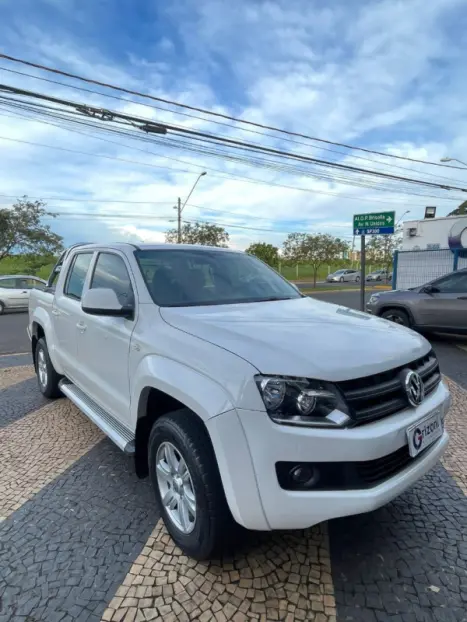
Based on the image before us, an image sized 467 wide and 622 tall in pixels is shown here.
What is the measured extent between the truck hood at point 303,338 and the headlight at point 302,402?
4 centimetres

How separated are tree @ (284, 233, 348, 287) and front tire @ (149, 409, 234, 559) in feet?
124

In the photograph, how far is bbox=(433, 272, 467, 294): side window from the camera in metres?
7.94

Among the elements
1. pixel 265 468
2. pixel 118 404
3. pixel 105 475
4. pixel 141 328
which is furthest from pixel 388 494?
pixel 105 475

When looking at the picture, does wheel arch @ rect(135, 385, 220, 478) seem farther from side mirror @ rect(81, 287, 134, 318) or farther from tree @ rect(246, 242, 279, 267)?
tree @ rect(246, 242, 279, 267)

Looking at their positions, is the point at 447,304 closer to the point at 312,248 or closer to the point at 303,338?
the point at 303,338

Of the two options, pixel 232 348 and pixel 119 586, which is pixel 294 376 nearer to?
pixel 232 348

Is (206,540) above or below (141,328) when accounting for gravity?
below

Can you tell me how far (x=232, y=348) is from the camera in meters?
1.93

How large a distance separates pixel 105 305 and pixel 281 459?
1498 mm

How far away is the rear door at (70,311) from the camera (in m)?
3.60

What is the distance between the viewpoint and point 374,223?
9.28 m

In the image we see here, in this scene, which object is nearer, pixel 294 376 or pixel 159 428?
pixel 294 376

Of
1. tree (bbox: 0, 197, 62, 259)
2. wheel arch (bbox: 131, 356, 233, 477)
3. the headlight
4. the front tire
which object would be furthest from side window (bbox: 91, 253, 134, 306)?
tree (bbox: 0, 197, 62, 259)

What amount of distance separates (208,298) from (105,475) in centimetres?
156
